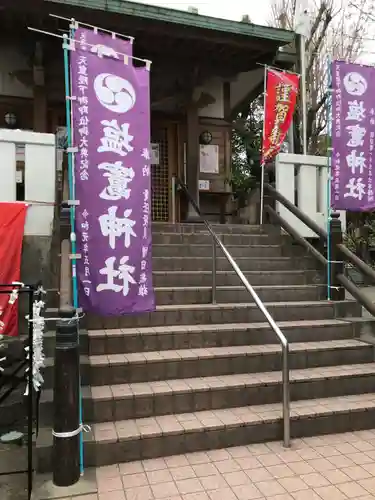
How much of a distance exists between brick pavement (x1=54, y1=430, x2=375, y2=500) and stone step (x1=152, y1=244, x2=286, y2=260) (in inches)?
136

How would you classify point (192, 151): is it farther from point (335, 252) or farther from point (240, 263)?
point (335, 252)

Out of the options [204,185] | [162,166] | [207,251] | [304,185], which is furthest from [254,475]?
[162,166]

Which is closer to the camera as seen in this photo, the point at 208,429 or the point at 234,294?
the point at 208,429

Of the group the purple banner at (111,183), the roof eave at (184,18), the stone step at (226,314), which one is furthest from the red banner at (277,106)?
the purple banner at (111,183)

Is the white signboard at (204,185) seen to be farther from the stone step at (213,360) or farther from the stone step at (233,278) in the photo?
the stone step at (213,360)

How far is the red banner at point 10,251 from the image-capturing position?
5.34 m

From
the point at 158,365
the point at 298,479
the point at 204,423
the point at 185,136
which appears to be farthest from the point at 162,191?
the point at 298,479

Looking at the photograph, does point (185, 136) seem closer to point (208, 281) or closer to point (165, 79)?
point (165, 79)

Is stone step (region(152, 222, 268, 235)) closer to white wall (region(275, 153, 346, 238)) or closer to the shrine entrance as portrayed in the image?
white wall (region(275, 153, 346, 238))

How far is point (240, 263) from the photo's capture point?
7129 mm

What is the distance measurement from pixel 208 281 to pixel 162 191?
4333mm

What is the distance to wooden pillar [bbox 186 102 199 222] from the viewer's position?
9.78 metres

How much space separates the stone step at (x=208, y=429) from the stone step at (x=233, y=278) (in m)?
2.25

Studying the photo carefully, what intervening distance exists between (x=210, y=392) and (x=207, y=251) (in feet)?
10.3
